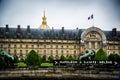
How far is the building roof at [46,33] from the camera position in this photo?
230 ft

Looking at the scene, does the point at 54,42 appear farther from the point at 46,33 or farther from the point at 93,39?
the point at 93,39

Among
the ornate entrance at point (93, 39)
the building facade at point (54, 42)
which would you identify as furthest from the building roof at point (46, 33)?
the ornate entrance at point (93, 39)

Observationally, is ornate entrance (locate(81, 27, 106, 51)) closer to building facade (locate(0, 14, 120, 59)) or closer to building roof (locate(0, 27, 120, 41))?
building facade (locate(0, 14, 120, 59))

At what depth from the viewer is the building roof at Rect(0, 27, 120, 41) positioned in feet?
230

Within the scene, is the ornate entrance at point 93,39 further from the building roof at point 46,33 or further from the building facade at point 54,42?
the building roof at point 46,33

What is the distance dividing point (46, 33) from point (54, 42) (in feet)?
11.9

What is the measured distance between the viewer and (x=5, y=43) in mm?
69250

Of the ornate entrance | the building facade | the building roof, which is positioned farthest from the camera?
the ornate entrance

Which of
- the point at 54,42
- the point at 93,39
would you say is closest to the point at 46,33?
the point at 54,42

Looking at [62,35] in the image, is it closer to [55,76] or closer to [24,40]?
[24,40]

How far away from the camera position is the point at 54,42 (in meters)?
71.0

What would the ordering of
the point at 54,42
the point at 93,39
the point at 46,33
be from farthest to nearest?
the point at 46,33 → the point at 93,39 → the point at 54,42

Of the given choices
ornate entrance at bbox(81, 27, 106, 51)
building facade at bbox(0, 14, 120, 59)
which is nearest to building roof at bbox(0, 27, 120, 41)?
building facade at bbox(0, 14, 120, 59)

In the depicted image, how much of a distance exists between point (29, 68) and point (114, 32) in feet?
174
